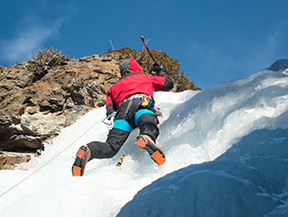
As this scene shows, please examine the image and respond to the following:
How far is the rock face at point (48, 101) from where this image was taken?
502 centimetres

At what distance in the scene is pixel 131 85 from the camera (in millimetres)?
3127

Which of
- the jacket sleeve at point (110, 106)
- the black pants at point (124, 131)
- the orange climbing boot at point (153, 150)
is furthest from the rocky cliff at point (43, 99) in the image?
the orange climbing boot at point (153, 150)

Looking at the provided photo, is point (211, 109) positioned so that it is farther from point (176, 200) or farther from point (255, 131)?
point (176, 200)

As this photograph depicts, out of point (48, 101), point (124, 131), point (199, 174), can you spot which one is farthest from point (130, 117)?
point (48, 101)

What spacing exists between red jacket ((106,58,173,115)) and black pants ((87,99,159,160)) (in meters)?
0.28

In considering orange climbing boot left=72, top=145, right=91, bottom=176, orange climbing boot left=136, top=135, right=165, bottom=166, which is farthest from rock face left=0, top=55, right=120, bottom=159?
orange climbing boot left=136, top=135, right=165, bottom=166

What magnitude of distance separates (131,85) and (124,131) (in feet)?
2.50

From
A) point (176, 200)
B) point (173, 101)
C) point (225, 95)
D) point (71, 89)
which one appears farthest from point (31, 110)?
point (176, 200)

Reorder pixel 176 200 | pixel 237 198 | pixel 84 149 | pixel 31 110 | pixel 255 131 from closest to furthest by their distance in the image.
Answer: pixel 237 198 → pixel 176 200 → pixel 255 131 → pixel 84 149 → pixel 31 110

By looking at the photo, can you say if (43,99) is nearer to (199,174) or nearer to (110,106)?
(110,106)

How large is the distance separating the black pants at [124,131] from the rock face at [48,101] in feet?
9.07

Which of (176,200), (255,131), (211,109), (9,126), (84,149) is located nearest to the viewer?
(176,200)

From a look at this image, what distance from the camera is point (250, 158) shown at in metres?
1.47

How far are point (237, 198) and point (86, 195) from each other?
3.88 ft
